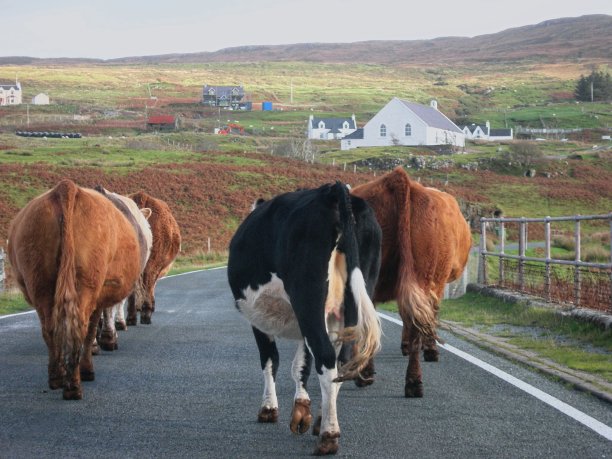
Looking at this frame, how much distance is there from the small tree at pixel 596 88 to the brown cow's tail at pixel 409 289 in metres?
179

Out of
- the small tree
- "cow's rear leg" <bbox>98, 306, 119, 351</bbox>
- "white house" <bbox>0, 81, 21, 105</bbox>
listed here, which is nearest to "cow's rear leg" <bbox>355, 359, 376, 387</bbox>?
"cow's rear leg" <bbox>98, 306, 119, 351</bbox>

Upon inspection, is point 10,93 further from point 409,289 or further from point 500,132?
point 409,289

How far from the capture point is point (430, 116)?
11275 cm

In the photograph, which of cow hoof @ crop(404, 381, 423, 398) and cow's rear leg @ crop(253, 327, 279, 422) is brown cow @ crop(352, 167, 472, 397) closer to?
cow hoof @ crop(404, 381, 423, 398)

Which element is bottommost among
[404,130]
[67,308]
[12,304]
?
[12,304]

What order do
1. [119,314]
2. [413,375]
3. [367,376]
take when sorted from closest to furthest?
1. [413,375]
2. [367,376]
3. [119,314]

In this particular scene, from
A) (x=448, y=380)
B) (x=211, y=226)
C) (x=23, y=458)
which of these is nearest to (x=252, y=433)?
(x=23, y=458)

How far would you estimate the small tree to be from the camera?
179250 millimetres

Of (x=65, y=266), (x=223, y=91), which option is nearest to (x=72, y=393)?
(x=65, y=266)

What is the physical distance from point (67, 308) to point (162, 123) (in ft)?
406

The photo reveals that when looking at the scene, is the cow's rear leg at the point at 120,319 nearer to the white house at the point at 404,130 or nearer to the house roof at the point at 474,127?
the white house at the point at 404,130

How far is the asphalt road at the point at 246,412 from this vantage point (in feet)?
20.1

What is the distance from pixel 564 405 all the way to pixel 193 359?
4195 mm

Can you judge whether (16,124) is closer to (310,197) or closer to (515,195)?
(515,195)
